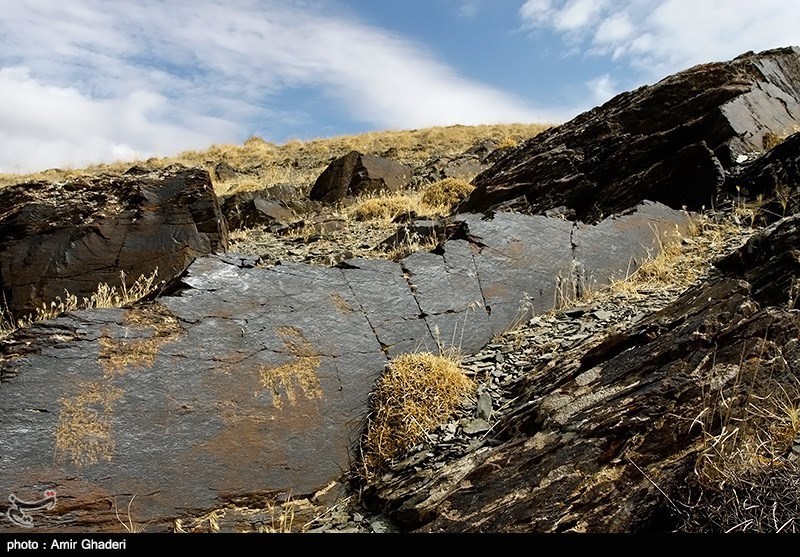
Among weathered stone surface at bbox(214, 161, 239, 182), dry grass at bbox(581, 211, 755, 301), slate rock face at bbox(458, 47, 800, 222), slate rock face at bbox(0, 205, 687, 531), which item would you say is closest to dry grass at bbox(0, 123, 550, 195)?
weathered stone surface at bbox(214, 161, 239, 182)

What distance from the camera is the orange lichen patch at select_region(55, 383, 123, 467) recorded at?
4.14 metres

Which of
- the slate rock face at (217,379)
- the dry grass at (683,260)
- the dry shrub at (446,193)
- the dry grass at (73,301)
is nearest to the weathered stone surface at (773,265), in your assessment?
the dry grass at (683,260)

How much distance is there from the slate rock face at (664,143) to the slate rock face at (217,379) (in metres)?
4.39

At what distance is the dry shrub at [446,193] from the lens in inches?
544

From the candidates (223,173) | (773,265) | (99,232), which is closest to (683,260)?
(773,265)

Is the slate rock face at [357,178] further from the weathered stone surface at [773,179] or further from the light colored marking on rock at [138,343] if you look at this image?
the light colored marking on rock at [138,343]

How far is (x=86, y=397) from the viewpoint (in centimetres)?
439

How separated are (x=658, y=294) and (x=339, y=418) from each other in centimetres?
383

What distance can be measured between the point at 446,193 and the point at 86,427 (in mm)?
10875

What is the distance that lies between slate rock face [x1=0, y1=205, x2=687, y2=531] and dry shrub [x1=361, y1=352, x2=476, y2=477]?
17 centimetres
